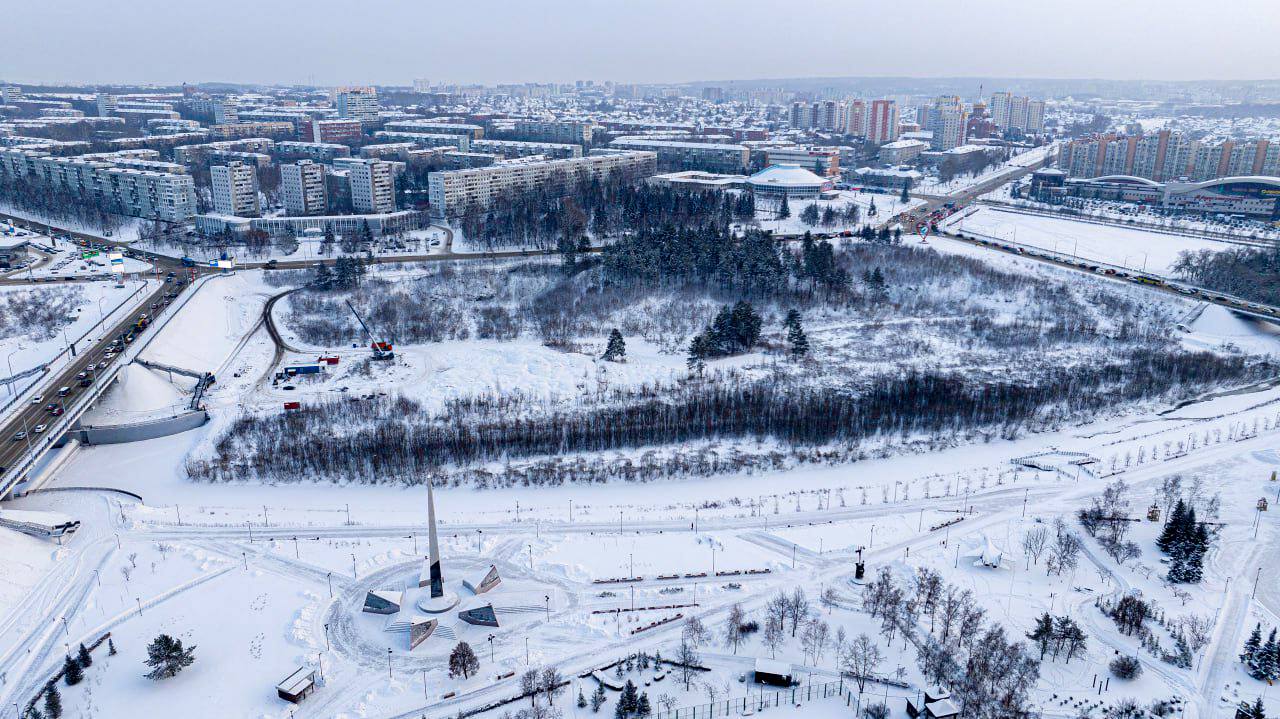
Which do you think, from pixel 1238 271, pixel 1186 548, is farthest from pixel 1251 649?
pixel 1238 271

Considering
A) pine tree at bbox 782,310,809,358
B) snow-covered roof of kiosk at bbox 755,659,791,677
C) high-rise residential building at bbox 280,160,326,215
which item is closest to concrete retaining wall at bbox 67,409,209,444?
snow-covered roof of kiosk at bbox 755,659,791,677

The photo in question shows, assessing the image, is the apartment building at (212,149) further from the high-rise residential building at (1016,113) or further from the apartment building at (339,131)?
the high-rise residential building at (1016,113)

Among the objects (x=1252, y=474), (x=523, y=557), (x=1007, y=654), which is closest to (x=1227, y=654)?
(x=1007, y=654)

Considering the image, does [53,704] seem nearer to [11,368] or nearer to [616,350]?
[616,350]

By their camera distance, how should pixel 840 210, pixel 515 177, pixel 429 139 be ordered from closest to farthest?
pixel 840 210, pixel 515 177, pixel 429 139

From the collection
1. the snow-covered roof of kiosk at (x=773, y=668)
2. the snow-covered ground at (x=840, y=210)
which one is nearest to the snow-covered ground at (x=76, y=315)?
the snow-covered roof of kiosk at (x=773, y=668)

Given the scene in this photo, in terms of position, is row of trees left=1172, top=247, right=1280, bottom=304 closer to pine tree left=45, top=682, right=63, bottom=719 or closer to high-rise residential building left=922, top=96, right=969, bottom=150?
pine tree left=45, top=682, right=63, bottom=719
